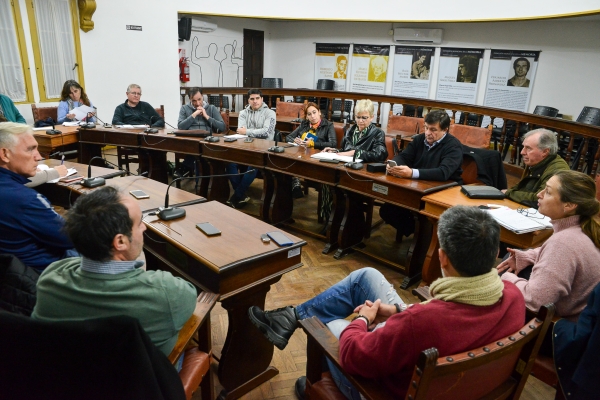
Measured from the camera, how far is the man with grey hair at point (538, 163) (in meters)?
2.56

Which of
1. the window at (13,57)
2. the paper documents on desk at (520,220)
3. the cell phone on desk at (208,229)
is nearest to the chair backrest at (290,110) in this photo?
the window at (13,57)

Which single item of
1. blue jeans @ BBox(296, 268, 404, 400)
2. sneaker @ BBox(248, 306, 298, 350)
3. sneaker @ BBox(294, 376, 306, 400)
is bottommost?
sneaker @ BBox(294, 376, 306, 400)

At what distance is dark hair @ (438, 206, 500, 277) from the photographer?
43.9 inches

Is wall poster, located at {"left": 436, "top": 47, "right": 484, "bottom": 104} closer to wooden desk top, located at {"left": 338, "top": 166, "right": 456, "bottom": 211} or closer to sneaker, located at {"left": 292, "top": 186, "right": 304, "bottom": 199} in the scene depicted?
sneaker, located at {"left": 292, "top": 186, "right": 304, "bottom": 199}

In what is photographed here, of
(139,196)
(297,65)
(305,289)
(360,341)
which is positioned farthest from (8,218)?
(297,65)

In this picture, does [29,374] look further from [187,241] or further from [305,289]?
[305,289]

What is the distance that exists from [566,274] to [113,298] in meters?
1.51

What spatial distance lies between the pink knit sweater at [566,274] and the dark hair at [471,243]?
1.70 ft

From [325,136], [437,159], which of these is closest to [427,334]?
[437,159]

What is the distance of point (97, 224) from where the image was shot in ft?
3.73

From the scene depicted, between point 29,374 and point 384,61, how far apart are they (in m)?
8.19

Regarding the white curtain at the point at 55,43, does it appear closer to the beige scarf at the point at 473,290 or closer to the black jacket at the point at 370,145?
the black jacket at the point at 370,145

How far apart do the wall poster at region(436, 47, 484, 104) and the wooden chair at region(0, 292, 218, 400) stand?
296 inches

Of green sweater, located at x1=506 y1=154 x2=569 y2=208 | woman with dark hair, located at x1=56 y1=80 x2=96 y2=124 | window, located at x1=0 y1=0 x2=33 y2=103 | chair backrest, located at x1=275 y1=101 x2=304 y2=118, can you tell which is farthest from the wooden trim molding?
green sweater, located at x1=506 y1=154 x2=569 y2=208
